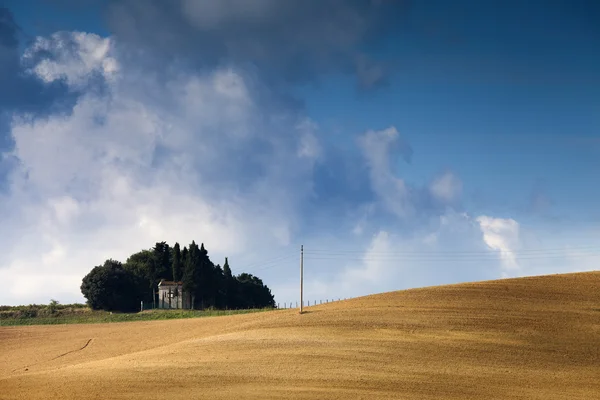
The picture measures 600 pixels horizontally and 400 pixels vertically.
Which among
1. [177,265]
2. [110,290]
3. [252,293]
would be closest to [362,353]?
[110,290]

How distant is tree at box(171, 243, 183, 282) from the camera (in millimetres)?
113625

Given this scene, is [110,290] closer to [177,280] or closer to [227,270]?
[177,280]

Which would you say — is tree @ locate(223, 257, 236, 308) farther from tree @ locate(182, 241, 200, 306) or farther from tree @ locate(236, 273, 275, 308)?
tree @ locate(182, 241, 200, 306)

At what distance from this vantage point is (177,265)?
114812 millimetres

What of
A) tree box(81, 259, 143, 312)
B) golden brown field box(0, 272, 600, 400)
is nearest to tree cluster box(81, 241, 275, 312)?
tree box(81, 259, 143, 312)

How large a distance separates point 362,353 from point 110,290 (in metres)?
77.6

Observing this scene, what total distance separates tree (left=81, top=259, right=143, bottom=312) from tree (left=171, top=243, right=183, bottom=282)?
6.90 meters

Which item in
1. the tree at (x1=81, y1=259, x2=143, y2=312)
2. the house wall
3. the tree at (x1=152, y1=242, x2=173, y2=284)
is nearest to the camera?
the tree at (x1=81, y1=259, x2=143, y2=312)

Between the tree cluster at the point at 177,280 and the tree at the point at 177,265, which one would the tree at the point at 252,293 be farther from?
the tree at the point at 177,265

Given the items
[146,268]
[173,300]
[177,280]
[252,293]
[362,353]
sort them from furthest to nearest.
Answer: [146,268] → [252,293] → [177,280] → [173,300] → [362,353]

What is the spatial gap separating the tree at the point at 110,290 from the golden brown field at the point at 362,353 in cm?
4422

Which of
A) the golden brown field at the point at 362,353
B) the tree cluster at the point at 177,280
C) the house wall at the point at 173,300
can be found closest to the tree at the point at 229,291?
the tree cluster at the point at 177,280

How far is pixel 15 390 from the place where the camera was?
28547 millimetres

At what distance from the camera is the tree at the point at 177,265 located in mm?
113625
